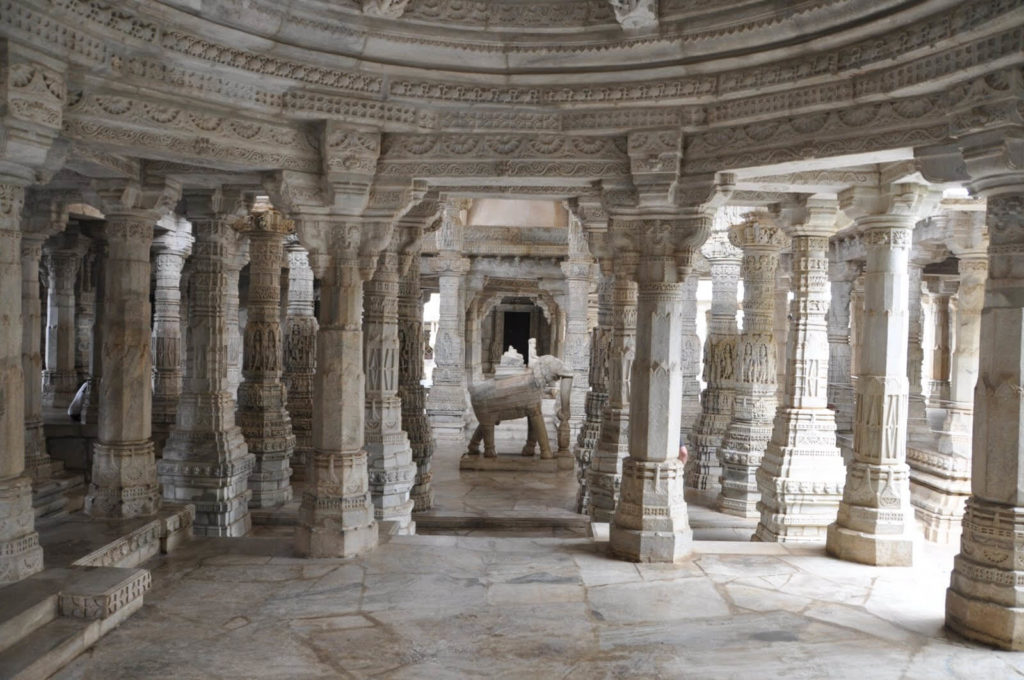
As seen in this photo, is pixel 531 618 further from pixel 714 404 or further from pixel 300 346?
pixel 300 346

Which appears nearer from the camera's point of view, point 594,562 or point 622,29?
point 622,29

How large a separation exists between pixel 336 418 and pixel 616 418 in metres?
3.70

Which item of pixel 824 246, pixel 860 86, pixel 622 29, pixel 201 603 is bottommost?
pixel 201 603

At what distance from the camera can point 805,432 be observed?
7.50m

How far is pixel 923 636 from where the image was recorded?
4.50 m

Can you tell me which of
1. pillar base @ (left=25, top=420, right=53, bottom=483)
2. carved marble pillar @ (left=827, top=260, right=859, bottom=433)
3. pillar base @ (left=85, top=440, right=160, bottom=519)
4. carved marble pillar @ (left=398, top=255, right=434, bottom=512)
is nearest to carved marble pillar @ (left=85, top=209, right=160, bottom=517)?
pillar base @ (left=85, top=440, right=160, bottom=519)

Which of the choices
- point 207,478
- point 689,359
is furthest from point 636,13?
point 689,359

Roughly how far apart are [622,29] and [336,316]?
2.78m

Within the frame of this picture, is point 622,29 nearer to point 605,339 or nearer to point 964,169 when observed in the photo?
point 964,169

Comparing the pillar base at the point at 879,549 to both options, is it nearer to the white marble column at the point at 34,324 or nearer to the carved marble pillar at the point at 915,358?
the carved marble pillar at the point at 915,358

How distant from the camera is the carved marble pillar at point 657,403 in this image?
18.8 feet

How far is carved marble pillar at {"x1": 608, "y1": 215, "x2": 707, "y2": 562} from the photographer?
574 cm

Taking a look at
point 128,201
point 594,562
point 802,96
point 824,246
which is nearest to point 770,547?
point 594,562

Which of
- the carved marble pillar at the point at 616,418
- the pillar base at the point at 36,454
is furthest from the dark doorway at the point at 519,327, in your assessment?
the pillar base at the point at 36,454
